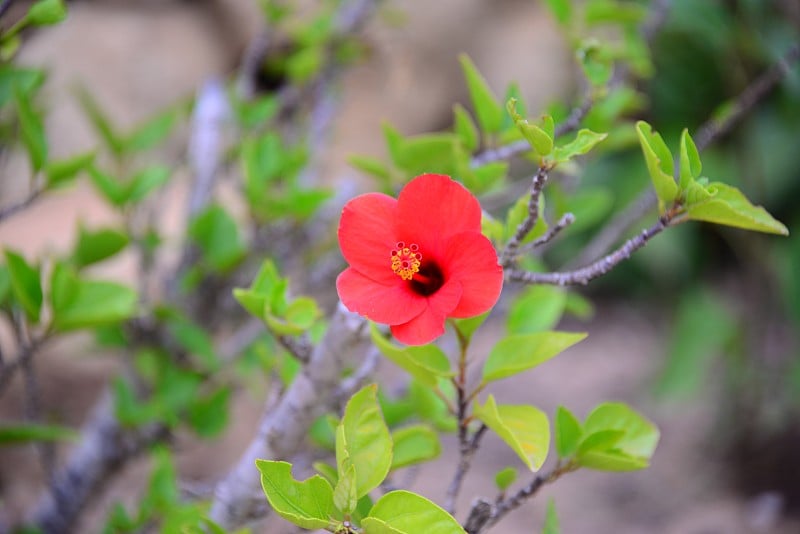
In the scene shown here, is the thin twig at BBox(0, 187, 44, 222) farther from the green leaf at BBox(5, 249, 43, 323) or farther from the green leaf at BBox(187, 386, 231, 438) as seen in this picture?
the green leaf at BBox(187, 386, 231, 438)

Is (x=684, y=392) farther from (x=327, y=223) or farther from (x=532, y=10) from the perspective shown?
(x=532, y=10)

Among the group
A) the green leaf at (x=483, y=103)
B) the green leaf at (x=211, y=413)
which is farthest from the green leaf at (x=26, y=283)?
the green leaf at (x=483, y=103)

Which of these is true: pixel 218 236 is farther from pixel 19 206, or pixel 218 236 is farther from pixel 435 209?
pixel 435 209

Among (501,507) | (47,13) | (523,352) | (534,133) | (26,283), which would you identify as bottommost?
(501,507)

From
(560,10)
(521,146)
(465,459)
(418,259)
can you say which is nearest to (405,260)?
(418,259)

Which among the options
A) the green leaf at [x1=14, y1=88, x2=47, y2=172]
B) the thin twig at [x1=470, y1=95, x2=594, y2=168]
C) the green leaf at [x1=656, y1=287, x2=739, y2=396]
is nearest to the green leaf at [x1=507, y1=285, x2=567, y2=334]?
the thin twig at [x1=470, y1=95, x2=594, y2=168]

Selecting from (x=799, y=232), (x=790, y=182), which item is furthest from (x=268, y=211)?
(x=790, y=182)

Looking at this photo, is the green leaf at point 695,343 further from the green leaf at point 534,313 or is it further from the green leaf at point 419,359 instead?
the green leaf at point 419,359
